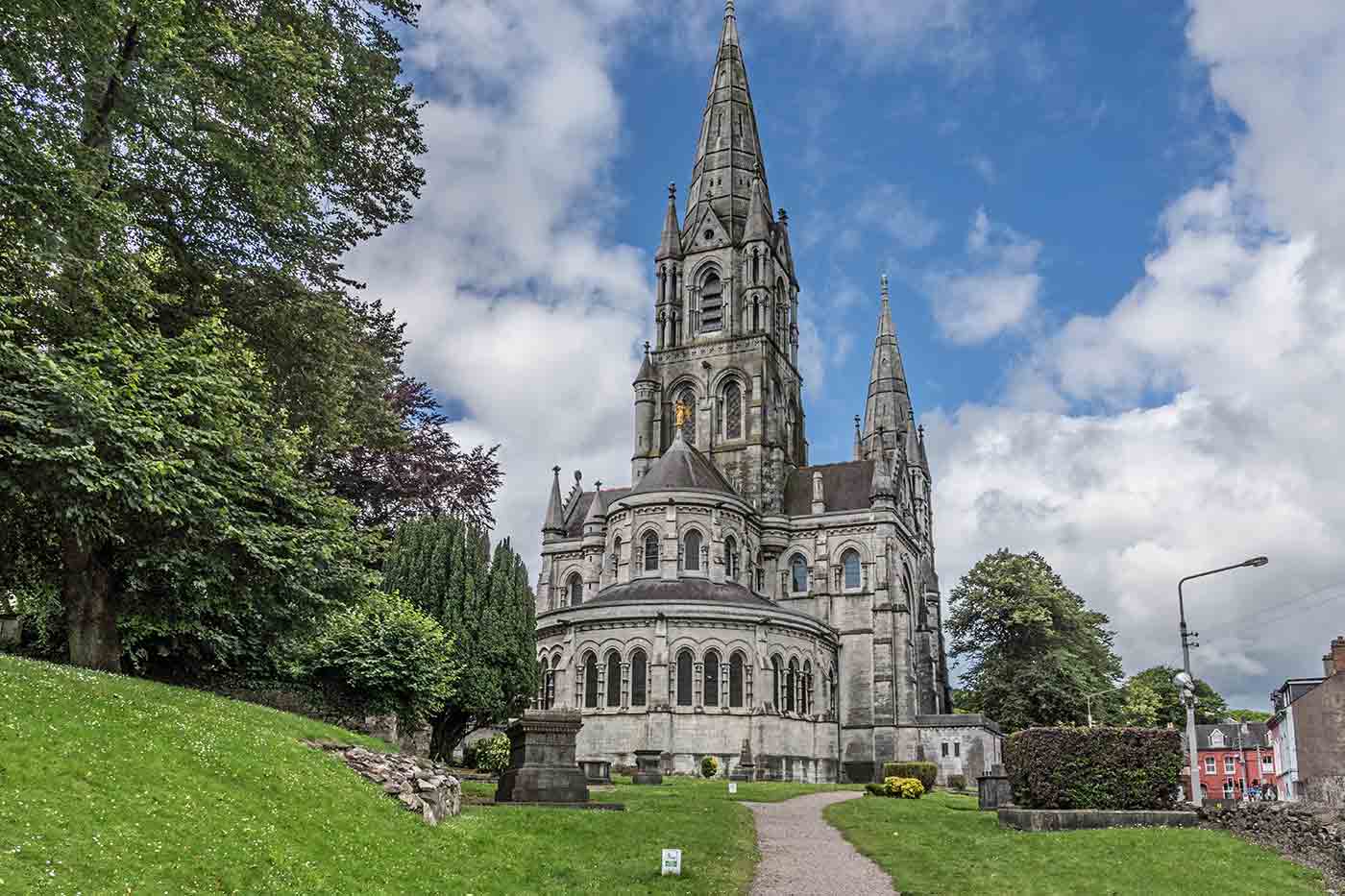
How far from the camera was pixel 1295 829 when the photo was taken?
729 inches

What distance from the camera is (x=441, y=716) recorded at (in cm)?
3553

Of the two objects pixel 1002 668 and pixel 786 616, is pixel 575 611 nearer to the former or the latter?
pixel 786 616

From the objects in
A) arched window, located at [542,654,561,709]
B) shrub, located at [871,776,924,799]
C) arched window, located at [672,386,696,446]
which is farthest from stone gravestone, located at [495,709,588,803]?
arched window, located at [672,386,696,446]

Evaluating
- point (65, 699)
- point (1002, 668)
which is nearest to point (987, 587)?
point (1002, 668)

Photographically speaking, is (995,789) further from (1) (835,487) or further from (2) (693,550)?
(1) (835,487)

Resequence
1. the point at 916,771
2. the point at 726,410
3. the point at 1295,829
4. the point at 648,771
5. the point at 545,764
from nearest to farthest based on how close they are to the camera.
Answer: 1. the point at 1295,829
2. the point at 545,764
3. the point at 648,771
4. the point at 916,771
5. the point at 726,410

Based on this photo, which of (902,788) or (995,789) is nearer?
(995,789)

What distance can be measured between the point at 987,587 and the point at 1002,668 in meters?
4.66

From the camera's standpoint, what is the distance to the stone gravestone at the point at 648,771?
3394 centimetres

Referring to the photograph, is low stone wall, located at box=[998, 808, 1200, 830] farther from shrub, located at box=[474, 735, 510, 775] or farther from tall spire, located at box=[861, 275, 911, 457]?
tall spire, located at box=[861, 275, 911, 457]

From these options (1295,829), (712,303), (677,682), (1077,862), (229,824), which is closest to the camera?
(229,824)

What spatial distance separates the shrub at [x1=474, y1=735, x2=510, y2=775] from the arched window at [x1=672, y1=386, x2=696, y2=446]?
28605mm

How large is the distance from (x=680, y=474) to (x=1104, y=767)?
1356 inches

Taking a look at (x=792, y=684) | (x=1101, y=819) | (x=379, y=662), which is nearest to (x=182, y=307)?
(x=379, y=662)
